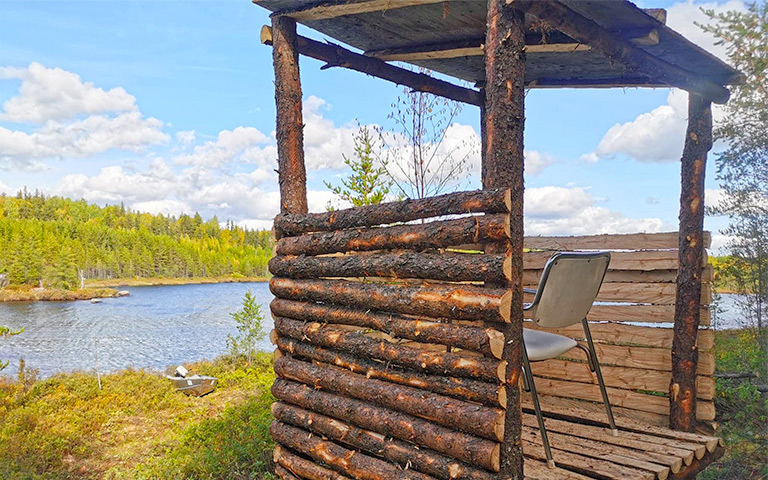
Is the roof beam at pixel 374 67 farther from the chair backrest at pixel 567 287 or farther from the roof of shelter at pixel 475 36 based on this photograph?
the chair backrest at pixel 567 287

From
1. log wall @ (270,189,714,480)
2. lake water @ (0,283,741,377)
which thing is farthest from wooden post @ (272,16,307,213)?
lake water @ (0,283,741,377)

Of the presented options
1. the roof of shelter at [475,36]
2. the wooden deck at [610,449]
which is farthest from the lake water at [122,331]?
the roof of shelter at [475,36]

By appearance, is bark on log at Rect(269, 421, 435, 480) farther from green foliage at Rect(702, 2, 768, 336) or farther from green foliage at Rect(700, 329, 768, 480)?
green foliage at Rect(702, 2, 768, 336)

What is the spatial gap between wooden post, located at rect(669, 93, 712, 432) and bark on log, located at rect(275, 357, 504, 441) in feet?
7.90

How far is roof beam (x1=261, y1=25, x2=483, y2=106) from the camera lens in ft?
13.6

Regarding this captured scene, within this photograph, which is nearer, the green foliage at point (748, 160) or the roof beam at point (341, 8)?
the roof beam at point (341, 8)

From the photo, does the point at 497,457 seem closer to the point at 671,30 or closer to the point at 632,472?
the point at 632,472

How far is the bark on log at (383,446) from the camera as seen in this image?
2.67 m

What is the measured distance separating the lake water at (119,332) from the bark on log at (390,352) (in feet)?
18.1

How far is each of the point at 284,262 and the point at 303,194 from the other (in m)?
0.49

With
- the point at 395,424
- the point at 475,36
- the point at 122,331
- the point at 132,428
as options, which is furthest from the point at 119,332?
the point at 395,424

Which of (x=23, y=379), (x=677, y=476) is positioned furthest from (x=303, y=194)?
(x=23, y=379)

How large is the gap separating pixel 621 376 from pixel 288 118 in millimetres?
3253

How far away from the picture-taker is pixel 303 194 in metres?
4.00
